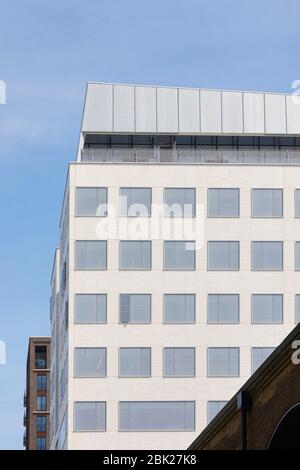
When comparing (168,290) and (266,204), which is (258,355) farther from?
(266,204)

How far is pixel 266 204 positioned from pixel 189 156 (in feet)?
25.2

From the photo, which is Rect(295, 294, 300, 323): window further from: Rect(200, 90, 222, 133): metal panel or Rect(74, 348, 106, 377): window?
Rect(200, 90, 222, 133): metal panel

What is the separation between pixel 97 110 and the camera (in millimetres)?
97062

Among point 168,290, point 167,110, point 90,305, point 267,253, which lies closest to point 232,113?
point 167,110

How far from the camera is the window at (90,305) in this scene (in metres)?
88.7

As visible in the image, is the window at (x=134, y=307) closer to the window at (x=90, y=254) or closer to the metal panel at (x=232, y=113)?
the window at (x=90, y=254)

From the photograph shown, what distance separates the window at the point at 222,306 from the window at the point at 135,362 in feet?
17.7

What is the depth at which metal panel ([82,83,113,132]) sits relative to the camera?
96.6m

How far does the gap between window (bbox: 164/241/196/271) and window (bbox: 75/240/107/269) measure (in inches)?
177

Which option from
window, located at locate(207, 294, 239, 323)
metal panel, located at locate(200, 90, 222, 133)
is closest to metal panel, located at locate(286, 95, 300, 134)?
metal panel, located at locate(200, 90, 222, 133)

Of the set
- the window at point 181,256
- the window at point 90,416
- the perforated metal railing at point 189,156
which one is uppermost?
the perforated metal railing at point 189,156

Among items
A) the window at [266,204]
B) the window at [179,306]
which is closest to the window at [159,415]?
the window at [179,306]

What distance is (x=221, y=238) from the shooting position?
89812mm

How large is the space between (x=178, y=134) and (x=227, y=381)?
2031 cm
